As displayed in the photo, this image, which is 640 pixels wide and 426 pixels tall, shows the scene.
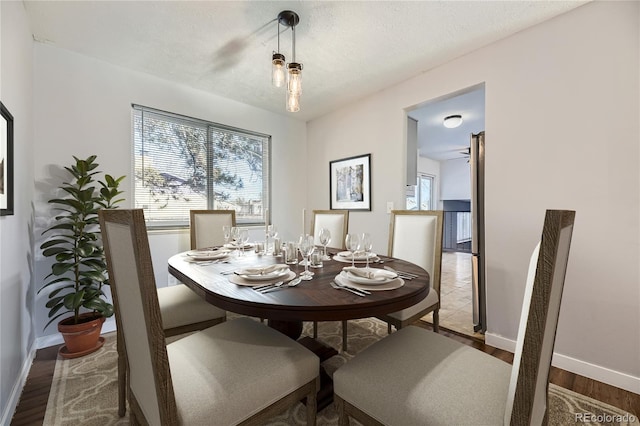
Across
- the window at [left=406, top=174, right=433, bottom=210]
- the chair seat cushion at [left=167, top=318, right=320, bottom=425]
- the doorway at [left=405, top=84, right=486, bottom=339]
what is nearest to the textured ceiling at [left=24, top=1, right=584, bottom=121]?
the doorway at [left=405, top=84, right=486, bottom=339]

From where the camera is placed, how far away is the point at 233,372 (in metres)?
0.91

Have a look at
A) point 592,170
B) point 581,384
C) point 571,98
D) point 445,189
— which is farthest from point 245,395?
point 445,189

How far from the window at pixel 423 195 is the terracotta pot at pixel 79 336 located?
6.24m

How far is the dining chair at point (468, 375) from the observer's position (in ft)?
2.08

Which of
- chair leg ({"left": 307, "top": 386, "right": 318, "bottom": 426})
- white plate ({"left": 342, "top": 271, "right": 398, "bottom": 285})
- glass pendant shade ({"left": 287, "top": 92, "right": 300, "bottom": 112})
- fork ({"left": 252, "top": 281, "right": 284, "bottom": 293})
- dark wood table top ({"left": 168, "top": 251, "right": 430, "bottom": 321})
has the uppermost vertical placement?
glass pendant shade ({"left": 287, "top": 92, "right": 300, "bottom": 112})

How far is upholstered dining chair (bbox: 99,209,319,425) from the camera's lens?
0.72 metres

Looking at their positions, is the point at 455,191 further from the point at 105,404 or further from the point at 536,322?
the point at 105,404

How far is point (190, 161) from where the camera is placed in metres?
2.98

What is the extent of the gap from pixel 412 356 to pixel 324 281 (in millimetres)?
457

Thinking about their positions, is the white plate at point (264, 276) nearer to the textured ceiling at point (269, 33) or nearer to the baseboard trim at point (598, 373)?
the textured ceiling at point (269, 33)

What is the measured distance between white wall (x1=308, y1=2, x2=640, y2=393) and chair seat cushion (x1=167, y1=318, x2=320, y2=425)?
Result: 1.90 m

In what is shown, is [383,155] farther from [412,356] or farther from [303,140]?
[412,356]

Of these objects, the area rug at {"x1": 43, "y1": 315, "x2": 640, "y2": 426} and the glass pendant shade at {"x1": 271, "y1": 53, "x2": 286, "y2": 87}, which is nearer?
the area rug at {"x1": 43, "y1": 315, "x2": 640, "y2": 426}

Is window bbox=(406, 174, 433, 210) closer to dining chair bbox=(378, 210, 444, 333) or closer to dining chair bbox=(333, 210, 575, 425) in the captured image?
dining chair bbox=(378, 210, 444, 333)
